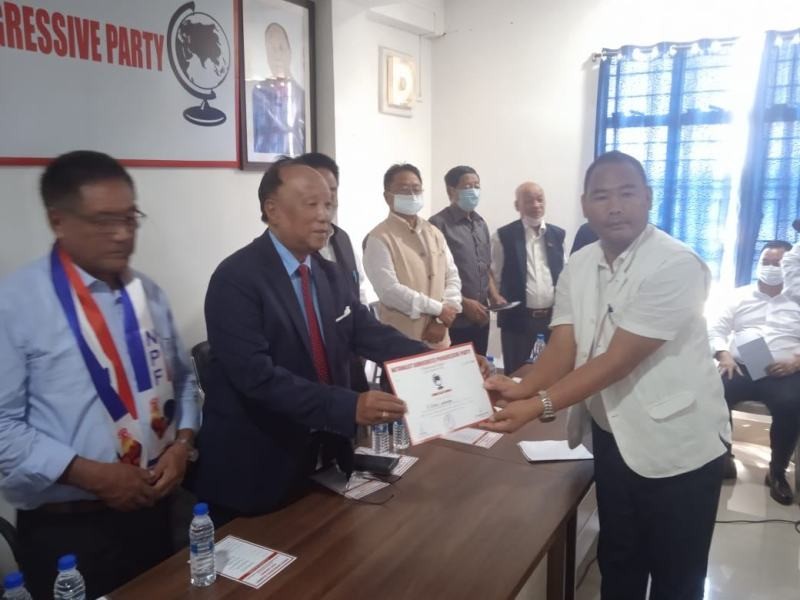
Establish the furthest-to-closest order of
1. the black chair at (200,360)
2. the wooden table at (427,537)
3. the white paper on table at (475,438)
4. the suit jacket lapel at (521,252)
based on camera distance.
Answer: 1. the suit jacket lapel at (521,252)
2. the black chair at (200,360)
3. the white paper on table at (475,438)
4. the wooden table at (427,537)

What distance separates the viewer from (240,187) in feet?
11.6

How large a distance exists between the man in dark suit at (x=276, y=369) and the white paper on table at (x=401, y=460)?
235 mm

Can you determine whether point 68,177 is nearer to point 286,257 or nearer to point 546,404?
point 286,257

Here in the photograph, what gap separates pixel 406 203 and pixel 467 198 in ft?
1.92

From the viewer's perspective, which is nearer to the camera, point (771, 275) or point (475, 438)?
point (475, 438)

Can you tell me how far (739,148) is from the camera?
4.30 metres

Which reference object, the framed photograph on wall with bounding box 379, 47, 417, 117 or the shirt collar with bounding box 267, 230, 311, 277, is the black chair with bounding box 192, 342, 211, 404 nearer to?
the shirt collar with bounding box 267, 230, 311, 277

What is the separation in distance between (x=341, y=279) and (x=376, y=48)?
126 inches

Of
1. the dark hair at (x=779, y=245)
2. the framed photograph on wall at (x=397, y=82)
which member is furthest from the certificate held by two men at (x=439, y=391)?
the framed photograph on wall at (x=397, y=82)

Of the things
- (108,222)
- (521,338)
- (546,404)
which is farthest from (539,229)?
(108,222)

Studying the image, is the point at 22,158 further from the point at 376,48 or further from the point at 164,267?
the point at 376,48

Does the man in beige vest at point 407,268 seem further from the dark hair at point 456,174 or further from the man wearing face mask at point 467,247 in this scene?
the dark hair at point 456,174

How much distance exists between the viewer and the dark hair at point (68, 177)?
141 cm

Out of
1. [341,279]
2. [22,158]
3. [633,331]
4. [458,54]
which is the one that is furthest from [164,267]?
[458,54]
